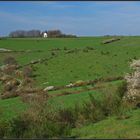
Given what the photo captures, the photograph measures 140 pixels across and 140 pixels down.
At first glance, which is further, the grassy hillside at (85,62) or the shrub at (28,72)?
the shrub at (28,72)

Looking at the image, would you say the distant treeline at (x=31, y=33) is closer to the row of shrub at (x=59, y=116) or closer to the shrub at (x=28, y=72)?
the shrub at (x=28, y=72)

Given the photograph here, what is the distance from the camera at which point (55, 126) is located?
20547 millimetres

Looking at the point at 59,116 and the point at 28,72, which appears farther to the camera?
the point at 28,72

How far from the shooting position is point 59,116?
23844mm

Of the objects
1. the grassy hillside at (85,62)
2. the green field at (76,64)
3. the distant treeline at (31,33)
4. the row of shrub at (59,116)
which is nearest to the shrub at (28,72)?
the green field at (76,64)

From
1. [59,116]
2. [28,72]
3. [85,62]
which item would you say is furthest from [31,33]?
[59,116]

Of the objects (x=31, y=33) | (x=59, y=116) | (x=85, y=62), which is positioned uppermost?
(x=59, y=116)

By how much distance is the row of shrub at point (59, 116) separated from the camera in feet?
67.4

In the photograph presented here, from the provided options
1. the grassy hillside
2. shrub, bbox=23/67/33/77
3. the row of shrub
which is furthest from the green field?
the row of shrub

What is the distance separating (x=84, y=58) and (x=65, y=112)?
3351cm

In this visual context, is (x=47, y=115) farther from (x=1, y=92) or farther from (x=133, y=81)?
(x=1, y=92)

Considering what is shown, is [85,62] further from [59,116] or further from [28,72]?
[59,116]

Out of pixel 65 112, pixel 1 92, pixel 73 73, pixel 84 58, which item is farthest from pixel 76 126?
pixel 84 58

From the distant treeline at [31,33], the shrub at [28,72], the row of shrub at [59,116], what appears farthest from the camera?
the distant treeline at [31,33]
